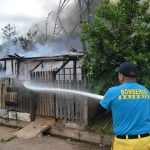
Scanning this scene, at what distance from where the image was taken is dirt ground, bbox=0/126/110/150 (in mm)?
8719

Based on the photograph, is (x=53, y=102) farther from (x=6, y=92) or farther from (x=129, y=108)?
(x=129, y=108)

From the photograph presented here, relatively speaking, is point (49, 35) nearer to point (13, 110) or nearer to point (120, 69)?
point (13, 110)

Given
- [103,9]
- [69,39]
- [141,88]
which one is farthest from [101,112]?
[69,39]

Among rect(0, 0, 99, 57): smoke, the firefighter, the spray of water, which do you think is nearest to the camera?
the firefighter

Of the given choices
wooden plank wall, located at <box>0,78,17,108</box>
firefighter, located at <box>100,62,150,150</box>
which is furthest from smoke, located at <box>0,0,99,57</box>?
firefighter, located at <box>100,62,150,150</box>

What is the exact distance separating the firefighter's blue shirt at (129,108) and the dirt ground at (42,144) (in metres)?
4.89

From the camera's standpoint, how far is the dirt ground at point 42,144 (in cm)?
872

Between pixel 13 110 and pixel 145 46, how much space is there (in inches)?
219

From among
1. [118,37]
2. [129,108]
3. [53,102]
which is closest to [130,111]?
[129,108]

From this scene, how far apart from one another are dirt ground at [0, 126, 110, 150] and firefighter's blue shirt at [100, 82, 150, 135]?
489 cm

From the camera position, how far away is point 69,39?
26.0 m

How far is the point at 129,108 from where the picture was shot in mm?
3820

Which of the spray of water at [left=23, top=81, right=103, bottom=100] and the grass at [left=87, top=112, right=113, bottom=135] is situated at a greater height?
the spray of water at [left=23, top=81, right=103, bottom=100]

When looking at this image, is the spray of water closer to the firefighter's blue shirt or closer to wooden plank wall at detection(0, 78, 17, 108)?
wooden plank wall at detection(0, 78, 17, 108)
